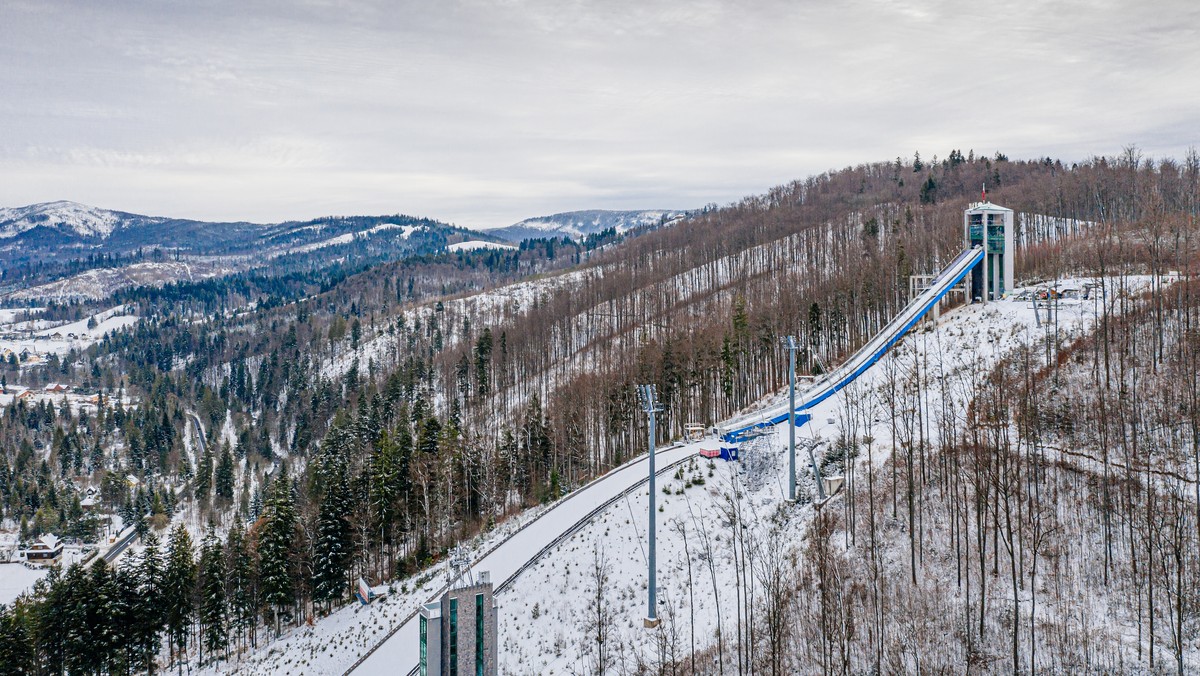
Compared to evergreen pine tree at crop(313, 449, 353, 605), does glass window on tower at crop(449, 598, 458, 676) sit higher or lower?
higher

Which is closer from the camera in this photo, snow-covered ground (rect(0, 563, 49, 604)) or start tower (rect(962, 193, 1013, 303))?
start tower (rect(962, 193, 1013, 303))

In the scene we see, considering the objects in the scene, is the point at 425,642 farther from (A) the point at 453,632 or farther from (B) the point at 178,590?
(B) the point at 178,590

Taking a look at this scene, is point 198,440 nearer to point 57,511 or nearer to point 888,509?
point 57,511

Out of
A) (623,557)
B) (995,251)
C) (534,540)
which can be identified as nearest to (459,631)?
(623,557)

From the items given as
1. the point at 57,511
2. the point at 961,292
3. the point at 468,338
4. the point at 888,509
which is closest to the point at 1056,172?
the point at 961,292

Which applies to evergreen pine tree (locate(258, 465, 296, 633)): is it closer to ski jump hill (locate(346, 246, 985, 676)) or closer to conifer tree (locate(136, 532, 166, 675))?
conifer tree (locate(136, 532, 166, 675))

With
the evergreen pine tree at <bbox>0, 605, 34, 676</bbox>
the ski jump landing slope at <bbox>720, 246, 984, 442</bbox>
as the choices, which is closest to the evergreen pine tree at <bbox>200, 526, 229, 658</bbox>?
the evergreen pine tree at <bbox>0, 605, 34, 676</bbox>
